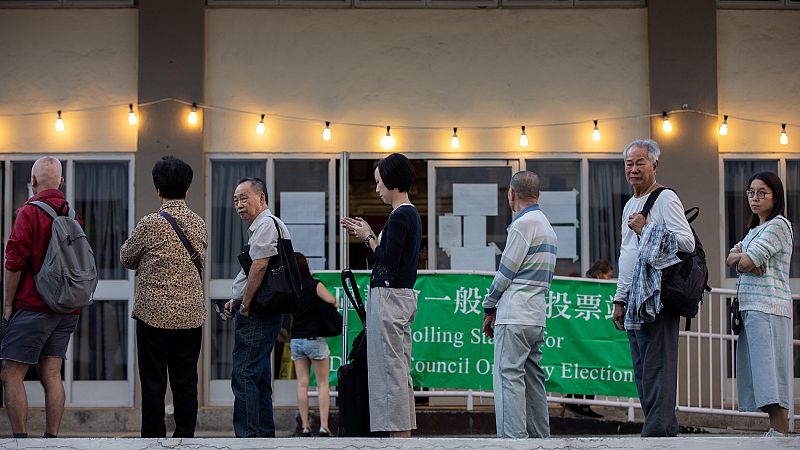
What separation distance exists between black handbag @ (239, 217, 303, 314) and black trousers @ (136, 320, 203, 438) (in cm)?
48

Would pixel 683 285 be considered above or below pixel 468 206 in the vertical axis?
below

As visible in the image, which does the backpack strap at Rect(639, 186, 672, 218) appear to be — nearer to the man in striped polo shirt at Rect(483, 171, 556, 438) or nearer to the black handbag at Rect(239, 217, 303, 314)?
the man in striped polo shirt at Rect(483, 171, 556, 438)

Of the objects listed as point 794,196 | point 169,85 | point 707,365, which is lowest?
point 707,365

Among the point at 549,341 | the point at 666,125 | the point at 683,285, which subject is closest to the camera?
the point at 683,285

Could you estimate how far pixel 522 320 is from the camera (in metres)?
7.02

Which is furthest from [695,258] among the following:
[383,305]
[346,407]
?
[346,407]

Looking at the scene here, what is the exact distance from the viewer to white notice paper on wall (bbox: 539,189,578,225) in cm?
1152

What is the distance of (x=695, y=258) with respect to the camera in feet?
22.2

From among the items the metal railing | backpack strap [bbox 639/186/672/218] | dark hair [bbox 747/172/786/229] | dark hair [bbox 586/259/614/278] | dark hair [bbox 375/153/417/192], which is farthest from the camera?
dark hair [bbox 586/259/614/278]

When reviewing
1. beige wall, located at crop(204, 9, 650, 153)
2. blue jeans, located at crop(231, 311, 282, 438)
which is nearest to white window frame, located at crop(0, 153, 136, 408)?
beige wall, located at crop(204, 9, 650, 153)

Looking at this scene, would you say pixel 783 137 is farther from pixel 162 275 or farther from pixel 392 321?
pixel 162 275

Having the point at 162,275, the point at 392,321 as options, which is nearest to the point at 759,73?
the point at 392,321

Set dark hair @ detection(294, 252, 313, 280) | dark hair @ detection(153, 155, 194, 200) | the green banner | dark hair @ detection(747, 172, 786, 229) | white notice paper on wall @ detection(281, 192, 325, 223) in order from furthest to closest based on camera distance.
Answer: white notice paper on wall @ detection(281, 192, 325, 223)
the green banner
dark hair @ detection(294, 252, 313, 280)
dark hair @ detection(747, 172, 786, 229)
dark hair @ detection(153, 155, 194, 200)

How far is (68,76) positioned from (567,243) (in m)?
5.42
